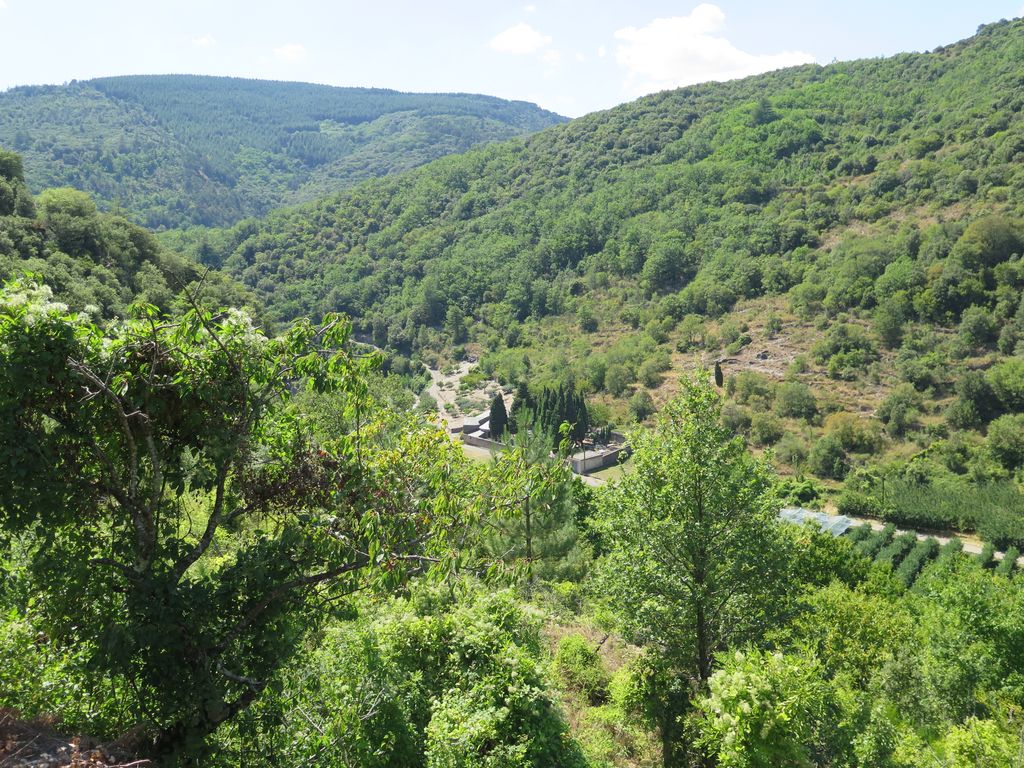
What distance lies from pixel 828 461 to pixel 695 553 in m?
46.4

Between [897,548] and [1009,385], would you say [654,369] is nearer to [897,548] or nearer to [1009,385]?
[1009,385]

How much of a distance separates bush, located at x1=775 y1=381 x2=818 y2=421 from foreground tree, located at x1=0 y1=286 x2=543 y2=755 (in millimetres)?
58417

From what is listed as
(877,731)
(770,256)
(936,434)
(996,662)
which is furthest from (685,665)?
(770,256)

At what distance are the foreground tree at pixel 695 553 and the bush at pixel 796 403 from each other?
171 ft

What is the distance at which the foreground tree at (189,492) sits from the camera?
3891 mm

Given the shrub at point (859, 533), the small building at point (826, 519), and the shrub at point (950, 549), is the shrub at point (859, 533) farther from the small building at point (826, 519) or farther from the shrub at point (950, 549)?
the shrub at point (950, 549)

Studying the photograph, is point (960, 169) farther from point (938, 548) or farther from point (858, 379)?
point (938, 548)

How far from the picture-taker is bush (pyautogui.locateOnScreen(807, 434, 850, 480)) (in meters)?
49.6

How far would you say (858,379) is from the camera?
6031cm

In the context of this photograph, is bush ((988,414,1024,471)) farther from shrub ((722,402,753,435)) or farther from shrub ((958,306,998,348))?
shrub ((722,402,753,435))

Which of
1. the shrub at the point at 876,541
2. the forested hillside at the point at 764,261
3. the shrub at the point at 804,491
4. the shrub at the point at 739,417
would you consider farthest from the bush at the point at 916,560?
the shrub at the point at 739,417

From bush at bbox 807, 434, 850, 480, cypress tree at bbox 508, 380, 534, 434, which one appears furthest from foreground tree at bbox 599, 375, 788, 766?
bush at bbox 807, 434, 850, 480

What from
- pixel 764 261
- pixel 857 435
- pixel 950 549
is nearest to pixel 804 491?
pixel 857 435

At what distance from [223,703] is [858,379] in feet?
216
